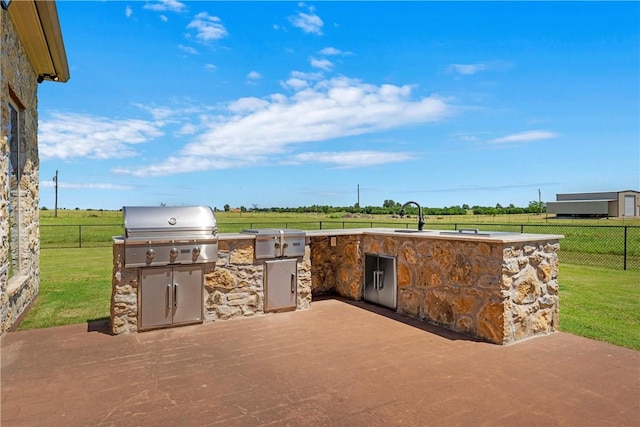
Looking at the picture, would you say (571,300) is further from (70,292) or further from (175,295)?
(70,292)

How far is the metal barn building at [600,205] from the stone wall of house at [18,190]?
42.6 m

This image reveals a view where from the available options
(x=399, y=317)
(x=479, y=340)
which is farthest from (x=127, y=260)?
(x=479, y=340)

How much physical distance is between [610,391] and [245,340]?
3122mm

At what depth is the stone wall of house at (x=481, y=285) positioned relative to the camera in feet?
12.6

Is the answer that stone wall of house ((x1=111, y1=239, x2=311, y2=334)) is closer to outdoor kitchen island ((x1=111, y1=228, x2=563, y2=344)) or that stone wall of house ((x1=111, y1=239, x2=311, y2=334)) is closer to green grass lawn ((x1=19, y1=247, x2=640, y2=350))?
outdoor kitchen island ((x1=111, y1=228, x2=563, y2=344))

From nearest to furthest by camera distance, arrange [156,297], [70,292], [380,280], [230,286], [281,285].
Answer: [156,297] → [230,286] → [281,285] → [380,280] → [70,292]

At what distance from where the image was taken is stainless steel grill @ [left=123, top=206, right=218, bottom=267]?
13.7 ft

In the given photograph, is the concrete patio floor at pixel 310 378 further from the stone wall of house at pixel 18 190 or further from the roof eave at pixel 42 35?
the roof eave at pixel 42 35

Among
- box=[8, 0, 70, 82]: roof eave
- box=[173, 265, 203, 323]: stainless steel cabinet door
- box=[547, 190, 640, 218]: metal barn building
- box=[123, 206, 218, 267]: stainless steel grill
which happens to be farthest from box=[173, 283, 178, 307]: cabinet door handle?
box=[547, 190, 640, 218]: metal barn building

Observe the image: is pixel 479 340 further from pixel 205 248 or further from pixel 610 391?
pixel 205 248

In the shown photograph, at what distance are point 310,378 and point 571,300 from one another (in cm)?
470

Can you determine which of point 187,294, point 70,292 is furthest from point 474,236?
point 70,292

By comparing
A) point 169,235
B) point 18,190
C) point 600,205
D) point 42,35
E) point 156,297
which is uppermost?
point 42,35

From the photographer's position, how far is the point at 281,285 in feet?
16.7
